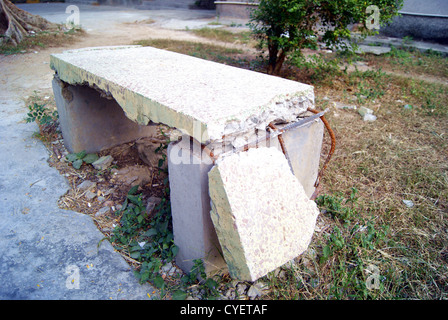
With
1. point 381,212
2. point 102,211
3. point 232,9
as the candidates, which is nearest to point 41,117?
point 102,211

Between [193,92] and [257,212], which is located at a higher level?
[193,92]

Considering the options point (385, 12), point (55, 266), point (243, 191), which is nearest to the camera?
point (243, 191)

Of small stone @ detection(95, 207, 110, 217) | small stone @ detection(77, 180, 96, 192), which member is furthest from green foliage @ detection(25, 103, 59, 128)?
small stone @ detection(95, 207, 110, 217)

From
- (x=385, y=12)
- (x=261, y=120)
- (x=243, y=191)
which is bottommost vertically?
(x=243, y=191)

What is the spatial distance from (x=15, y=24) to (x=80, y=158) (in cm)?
574

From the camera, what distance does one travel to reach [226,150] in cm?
152

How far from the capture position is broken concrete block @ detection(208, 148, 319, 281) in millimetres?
1386

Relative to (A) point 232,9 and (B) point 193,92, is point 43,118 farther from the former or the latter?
(A) point 232,9

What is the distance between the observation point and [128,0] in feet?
50.2

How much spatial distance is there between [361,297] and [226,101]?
3.68ft

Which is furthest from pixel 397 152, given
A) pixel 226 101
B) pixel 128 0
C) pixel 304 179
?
pixel 128 0

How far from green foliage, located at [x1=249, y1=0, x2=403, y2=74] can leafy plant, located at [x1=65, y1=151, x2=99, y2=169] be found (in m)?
2.58

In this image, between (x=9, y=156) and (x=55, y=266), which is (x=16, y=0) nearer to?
(x=9, y=156)

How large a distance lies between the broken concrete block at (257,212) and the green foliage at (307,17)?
9.19ft
